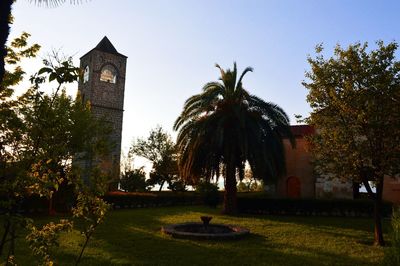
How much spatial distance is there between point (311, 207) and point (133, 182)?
20.7 m

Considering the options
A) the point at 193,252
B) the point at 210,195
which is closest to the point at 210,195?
the point at 210,195

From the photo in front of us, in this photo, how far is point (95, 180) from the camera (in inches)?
205

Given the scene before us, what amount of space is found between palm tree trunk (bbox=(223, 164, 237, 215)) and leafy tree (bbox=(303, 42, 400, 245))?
25.1 feet

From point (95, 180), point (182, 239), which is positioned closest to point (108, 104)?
point (182, 239)

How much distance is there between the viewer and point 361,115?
520 inches

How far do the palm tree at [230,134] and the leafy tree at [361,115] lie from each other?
619 centimetres

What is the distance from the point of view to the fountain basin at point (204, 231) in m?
13.5

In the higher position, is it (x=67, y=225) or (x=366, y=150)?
(x=366, y=150)

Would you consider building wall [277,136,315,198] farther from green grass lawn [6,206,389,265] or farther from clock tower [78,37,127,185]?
clock tower [78,37,127,185]

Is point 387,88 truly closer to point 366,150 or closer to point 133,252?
point 366,150

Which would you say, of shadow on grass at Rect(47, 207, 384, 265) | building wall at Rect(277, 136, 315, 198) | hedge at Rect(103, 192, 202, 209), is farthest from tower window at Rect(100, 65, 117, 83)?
shadow on grass at Rect(47, 207, 384, 265)

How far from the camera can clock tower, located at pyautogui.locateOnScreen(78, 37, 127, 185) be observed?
40.8 m

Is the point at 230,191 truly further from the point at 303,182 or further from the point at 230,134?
the point at 303,182

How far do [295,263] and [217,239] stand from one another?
3.79 m
